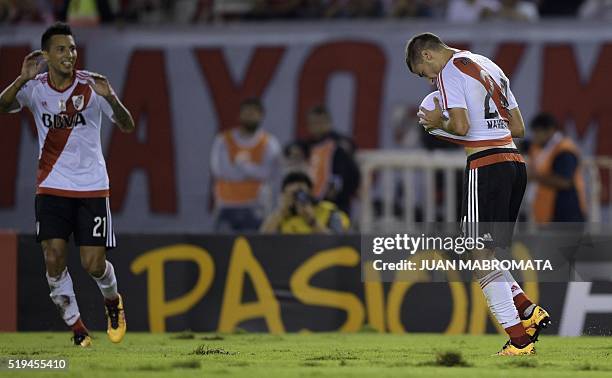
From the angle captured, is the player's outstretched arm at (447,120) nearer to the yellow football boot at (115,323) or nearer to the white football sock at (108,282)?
the white football sock at (108,282)

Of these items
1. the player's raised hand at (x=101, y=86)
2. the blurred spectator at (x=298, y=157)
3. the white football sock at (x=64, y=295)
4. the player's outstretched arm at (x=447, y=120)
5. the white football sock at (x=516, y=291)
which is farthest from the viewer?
the blurred spectator at (x=298, y=157)

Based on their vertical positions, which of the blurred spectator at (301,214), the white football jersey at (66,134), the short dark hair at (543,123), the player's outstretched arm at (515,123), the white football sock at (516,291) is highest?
the player's outstretched arm at (515,123)

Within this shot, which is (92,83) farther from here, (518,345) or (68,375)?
(518,345)

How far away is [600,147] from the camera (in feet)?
58.9

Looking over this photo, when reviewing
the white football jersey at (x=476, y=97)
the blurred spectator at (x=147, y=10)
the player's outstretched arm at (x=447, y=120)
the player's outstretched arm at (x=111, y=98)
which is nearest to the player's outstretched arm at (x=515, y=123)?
the white football jersey at (x=476, y=97)

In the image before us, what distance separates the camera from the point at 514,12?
18.4m

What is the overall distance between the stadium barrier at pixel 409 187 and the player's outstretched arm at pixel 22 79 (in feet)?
19.8

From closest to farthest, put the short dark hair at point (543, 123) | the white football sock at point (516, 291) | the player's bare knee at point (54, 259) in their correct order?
1. the white football sock at point (516, 291)
2. the player's bare knee at point (54, 259)
3. the short dark hair at point (543, 123)

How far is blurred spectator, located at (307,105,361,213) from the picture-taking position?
1599 cm

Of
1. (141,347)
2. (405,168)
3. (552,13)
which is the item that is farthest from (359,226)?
(141,347)

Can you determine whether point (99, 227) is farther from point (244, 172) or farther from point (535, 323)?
point (244, 172)

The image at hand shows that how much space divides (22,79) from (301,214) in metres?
4.37

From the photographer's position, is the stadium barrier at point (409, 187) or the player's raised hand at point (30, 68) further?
the stadium barrier at point (409, 187)

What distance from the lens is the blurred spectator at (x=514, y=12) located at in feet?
60.1
